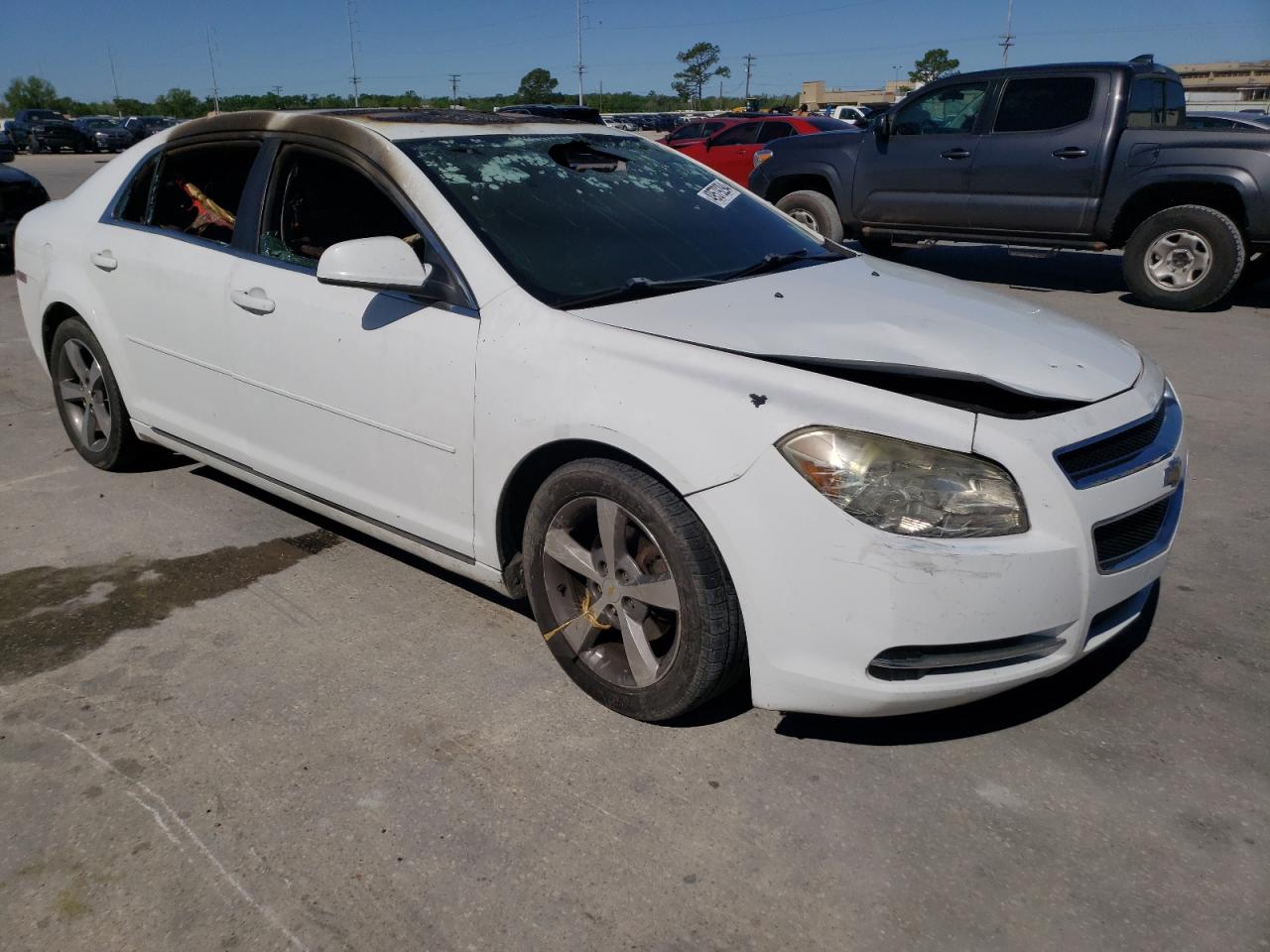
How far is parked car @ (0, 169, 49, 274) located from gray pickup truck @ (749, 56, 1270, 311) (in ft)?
27.2

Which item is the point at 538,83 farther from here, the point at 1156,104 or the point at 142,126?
the point at 1156,104

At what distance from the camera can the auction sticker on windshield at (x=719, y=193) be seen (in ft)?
12.8

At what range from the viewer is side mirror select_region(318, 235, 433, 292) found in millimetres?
3014

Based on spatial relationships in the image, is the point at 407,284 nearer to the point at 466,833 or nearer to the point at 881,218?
the point at 466,833

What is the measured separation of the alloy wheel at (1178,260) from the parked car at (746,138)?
8.50m

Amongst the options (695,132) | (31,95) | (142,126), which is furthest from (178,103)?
(695,132)

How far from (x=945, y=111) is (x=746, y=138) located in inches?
329

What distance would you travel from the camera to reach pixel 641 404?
2.61 m

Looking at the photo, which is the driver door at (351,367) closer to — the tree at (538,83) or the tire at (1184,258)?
the tire at (1184,258)

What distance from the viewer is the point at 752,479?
243cm

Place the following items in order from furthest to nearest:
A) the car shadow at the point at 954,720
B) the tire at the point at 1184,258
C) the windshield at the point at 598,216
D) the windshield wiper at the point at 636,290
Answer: the tire at the point at 1184,258 → the windshield at the point at 598,216 → the windshield wiper at the point at 636,290 → the car shadow at the point at 954,720

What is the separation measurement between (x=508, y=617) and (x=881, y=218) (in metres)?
8.05

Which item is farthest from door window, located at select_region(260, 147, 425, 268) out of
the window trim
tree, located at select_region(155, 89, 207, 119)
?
tree, located at select_region(155, 89, 207, 119)

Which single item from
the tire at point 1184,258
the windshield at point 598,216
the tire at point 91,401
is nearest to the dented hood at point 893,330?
the windshield at point 598,216
